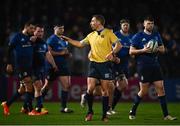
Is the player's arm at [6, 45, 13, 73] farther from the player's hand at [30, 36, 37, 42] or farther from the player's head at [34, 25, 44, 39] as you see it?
the player's head at [34, 25, 44, 39]

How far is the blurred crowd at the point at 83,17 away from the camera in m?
23.3

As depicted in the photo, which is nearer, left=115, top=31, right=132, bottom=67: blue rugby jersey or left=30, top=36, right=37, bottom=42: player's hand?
left=30, top=36, right=37, bottom=42: player's hand

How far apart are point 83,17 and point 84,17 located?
163 mm

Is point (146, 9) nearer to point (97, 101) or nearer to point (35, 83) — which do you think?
point (97, 101)

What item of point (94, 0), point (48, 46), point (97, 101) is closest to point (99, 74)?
point (48, 46)

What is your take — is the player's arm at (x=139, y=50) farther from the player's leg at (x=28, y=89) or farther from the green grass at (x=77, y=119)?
the player's leg at (x=28, y=89)

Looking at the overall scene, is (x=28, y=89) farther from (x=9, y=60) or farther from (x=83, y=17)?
(x=83, y=17)

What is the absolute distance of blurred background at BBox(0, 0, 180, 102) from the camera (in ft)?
76.4

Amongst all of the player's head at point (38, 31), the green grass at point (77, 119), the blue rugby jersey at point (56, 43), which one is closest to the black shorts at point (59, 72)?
the blue rugby jersey at point (56, 43)

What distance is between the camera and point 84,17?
26.6 m

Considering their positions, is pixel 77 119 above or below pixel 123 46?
below

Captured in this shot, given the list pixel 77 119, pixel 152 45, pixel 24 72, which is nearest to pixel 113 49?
pixel 152 45

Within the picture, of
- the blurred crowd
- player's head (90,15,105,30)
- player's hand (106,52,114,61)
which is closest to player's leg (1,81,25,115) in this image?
player's head (90,15,105,30)

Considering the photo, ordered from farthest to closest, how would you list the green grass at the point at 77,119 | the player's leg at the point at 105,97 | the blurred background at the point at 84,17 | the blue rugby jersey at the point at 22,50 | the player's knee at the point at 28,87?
the blurred background at the point at 84,17, the player's knee at the point at 28,87, the blue rugby jersey at the point at 22,50, the player's leg at the point at 105,97, the green grass at the point at 77,119
